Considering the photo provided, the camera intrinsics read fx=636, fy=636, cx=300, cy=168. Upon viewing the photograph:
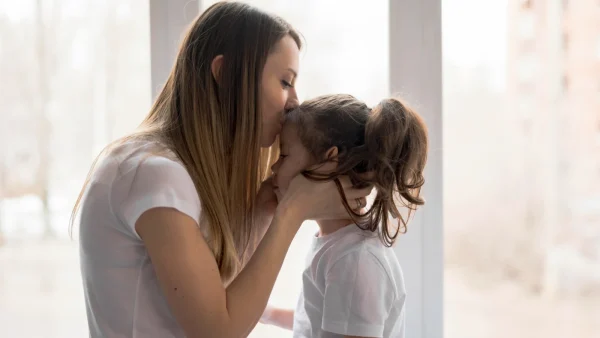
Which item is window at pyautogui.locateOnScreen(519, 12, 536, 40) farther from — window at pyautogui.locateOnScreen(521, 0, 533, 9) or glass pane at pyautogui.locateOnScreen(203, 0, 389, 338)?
glass pane at pyautogui.locateOnScreen(203, 0, 389, 338)

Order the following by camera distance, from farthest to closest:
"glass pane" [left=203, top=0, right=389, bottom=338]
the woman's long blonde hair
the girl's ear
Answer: "glass pane" [left=203, top=0, right=389, bottom=338]
the girl's ear
the woman's long blonde hair

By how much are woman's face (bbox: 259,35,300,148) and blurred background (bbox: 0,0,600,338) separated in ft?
1.22

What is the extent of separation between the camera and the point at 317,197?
120 cm

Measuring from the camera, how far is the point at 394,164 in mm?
1238

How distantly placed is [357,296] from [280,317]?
1.20 feet

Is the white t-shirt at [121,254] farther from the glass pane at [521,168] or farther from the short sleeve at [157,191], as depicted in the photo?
the glass pane at [521,168]

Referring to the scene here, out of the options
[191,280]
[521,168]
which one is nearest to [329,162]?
[191,280]

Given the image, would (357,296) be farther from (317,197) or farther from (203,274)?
(203,274)

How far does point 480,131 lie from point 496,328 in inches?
19.3

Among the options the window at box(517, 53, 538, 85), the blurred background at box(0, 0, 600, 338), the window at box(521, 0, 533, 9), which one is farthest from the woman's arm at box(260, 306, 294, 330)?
the window at box(521, 0, 533, 9)

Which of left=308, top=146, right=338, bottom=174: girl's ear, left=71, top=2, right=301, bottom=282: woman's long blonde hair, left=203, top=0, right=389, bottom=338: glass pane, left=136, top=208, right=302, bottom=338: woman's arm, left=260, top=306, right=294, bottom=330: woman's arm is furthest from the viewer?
left=203, top=0, right=389, bottom=338: glass pane

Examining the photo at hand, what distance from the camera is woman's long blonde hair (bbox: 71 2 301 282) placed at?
1.14 m

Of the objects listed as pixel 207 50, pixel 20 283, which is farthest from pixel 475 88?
pixel 20 283

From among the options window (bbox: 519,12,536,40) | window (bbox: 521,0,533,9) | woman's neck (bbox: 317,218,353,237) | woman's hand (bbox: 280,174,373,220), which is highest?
window (bbox: 521,0,533,9)
